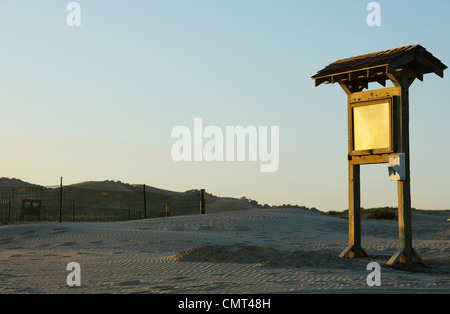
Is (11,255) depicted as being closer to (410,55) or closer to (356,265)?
(356,265)

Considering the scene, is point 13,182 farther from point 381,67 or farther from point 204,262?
point 381,67

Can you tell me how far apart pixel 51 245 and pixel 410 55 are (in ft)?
40.3

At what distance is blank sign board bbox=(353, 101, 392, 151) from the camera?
565 inches

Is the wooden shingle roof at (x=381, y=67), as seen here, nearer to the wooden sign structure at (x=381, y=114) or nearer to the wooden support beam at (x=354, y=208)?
the wooden sign structure at (x=381, y=114)

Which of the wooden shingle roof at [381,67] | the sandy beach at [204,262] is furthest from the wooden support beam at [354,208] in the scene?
the wooden shingle roof at [381,67]

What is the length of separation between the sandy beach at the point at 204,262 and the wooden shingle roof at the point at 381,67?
14.3 feet

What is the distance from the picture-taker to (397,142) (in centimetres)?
1420

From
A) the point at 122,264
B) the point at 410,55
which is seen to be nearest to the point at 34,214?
the point at 122,264

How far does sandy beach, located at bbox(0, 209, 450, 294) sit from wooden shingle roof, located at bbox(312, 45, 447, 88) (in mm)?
4352

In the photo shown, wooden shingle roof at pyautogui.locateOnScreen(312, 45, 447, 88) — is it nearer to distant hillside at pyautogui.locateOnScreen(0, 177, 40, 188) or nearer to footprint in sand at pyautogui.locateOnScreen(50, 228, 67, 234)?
footprint in sand at pyautogui.locateOnScreen(50, 228, 67, 234)

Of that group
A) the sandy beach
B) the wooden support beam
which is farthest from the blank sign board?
the sandy beach

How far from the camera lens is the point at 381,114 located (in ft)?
47.6

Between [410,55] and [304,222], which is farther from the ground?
[410,55]

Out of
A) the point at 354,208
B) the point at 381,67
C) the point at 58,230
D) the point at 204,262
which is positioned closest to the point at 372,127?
the point at 381,67
